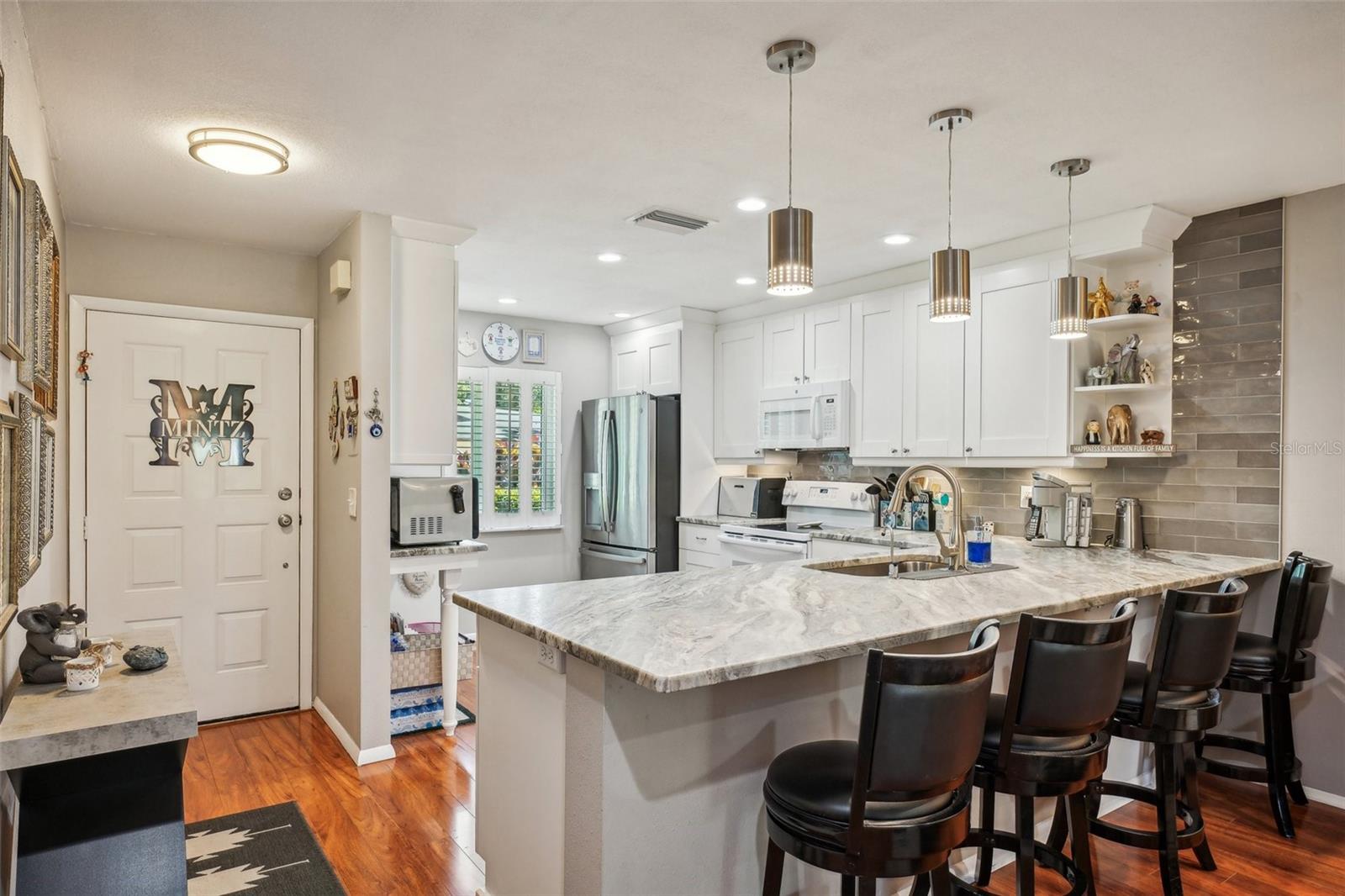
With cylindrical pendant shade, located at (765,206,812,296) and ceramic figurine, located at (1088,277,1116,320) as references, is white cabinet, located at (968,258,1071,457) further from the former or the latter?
cylindrical pendant shade, located at (765,206,812,296)

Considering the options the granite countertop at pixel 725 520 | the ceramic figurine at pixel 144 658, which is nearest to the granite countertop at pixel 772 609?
the ceramic figurine at pixel 144 658

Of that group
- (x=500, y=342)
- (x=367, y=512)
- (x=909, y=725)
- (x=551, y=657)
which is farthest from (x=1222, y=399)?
(x=500, y=342)

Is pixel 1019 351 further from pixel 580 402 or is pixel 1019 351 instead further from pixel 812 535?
pixel 580 402

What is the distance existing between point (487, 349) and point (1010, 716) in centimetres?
480

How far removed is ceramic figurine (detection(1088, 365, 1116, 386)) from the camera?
141 inches

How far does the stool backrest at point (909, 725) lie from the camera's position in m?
1.48

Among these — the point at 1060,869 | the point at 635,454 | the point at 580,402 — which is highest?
the point at 580,402

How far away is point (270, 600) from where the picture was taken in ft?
13.4

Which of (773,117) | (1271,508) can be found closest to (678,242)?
(773,117)

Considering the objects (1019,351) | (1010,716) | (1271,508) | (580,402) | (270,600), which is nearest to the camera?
(1010,716)

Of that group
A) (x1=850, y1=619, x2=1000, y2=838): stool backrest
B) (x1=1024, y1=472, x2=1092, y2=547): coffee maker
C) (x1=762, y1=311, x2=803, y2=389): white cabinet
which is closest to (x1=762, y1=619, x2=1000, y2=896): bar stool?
(x1=850, y1=619, x2=1000, y2=838): stool backrest

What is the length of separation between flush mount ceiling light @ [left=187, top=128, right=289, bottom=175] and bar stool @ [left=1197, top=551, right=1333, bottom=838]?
3.75 m

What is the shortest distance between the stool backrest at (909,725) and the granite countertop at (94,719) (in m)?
1.44

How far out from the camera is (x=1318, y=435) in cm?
312
